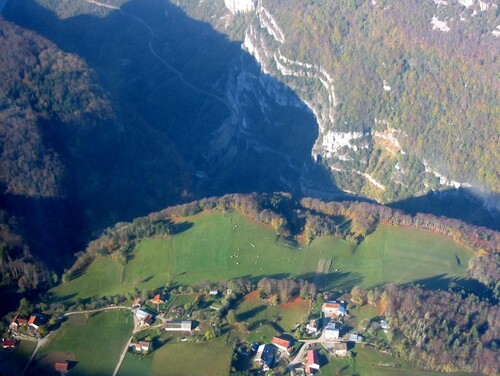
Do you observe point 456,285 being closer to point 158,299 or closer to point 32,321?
point 158,299

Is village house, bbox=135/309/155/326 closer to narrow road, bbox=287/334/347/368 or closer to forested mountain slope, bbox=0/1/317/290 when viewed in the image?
narrow road, bbox=287/334/347/368

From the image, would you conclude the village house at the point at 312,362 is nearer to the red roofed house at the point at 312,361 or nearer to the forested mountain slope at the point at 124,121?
the red roofed house at the point at 312,361

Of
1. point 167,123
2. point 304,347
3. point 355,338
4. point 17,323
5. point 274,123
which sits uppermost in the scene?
point 274,123

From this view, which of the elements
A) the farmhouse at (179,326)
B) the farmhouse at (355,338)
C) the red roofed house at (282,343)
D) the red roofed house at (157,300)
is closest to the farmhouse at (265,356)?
the red roofed house at (282,343)

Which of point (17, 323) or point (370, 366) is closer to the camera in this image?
point (370, 366)

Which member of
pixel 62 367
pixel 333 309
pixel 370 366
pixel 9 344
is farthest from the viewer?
pixel 333 309

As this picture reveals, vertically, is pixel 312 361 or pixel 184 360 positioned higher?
pixel 312 361

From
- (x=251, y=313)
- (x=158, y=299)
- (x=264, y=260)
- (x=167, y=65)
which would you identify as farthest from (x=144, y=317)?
(x=167, y=65)
